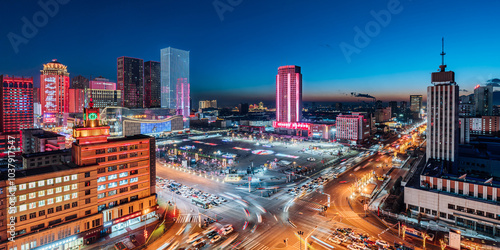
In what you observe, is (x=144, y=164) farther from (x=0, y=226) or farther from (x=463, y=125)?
(x=463, y=125)

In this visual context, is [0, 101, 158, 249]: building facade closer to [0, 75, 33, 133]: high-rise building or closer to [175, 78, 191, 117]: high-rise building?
[0, 75, 33, 133]: high-rise building

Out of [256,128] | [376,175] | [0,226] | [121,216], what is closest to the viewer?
[0,226]

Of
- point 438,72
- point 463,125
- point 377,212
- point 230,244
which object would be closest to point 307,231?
point 230,244

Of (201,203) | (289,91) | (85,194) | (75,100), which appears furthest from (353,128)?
(75,100)

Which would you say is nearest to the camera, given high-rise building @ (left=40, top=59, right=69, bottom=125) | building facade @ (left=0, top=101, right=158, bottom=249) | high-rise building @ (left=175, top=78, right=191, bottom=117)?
building facade @ (left=0, top=101, right=158, bottom=249)

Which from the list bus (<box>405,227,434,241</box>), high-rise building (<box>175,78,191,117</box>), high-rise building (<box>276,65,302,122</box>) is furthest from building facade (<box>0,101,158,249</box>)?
high-rise building (<box>175,78,191,117</box>)

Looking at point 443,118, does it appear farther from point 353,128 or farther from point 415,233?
point 353,128
